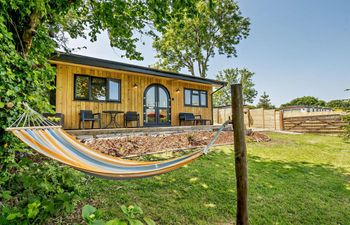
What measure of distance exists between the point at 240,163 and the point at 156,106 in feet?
23.4

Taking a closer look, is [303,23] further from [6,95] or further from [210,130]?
[6,95]

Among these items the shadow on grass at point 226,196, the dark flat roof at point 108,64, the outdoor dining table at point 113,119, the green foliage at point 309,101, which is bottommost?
the shadow on grass at point 226,196

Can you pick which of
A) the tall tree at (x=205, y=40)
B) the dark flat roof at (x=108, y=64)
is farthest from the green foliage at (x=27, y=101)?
the tall tree at (x=205, y=40)

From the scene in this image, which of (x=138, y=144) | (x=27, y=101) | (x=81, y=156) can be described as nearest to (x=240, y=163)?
(x=81, y=156)

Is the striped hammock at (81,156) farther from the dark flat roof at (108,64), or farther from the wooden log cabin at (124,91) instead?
the wooden log cabin at (124,91)

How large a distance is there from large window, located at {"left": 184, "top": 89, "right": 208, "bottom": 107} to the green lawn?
19.0ft

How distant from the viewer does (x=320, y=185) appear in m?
3.00

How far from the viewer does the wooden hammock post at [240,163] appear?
149 centimetres

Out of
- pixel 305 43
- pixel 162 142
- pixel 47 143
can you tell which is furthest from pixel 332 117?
pixel 47 143

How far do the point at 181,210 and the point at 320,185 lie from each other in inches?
97.0

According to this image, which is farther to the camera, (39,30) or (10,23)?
(39,30)

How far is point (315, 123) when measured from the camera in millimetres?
9734

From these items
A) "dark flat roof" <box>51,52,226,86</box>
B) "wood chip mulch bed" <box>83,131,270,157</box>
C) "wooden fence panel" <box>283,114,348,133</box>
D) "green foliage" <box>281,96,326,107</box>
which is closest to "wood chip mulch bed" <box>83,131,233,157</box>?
"wood chip mulch bed" <box>83,131,270,157</box>

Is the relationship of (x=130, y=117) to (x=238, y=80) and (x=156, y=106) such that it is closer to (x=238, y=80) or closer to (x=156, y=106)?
(x=156, y=106)
